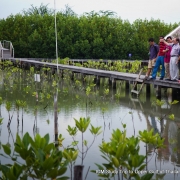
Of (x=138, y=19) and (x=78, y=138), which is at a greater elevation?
(x=138, y=19)

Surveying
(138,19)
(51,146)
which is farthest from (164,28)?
(51,146)

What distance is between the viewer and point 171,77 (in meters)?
11.8

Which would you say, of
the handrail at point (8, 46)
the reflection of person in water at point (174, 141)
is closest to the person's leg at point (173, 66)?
the reflection of person in water at point (174, 141)

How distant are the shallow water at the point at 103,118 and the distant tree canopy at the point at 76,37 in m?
17.1

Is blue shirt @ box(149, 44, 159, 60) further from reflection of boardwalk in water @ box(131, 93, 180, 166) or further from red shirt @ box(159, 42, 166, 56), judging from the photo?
reflection of boardwalk in water @ box(131, 93, 180, 166)

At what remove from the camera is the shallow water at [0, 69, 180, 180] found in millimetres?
6328

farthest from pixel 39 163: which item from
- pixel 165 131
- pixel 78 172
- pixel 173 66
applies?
pixel 173 66

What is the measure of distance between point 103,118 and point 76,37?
75.5 ft

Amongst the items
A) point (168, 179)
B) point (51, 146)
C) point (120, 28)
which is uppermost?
point (120, 28)

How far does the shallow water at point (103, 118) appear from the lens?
6328 mm

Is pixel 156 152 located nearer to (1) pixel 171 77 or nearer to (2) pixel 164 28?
(1) pixel 171 77

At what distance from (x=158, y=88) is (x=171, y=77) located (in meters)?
0.80

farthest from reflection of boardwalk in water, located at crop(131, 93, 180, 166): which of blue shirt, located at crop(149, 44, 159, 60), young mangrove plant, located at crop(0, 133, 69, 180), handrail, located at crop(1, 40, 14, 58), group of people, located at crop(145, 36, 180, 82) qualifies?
handrail, located at crop(1, 40, 14, 58)

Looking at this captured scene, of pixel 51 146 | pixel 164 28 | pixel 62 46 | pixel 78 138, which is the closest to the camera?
pixel 51 146
